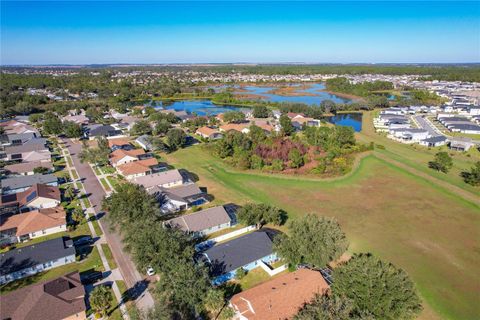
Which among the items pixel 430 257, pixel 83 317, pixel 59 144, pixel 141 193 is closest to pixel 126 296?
pixel 83 317

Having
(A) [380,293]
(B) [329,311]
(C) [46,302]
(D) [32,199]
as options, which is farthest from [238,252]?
(D) [32,199]

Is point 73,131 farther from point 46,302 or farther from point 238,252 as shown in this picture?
point 238,252

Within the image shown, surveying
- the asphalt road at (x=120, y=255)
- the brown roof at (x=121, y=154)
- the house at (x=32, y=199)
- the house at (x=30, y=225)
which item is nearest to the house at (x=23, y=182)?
the house at (x=32, y=199)

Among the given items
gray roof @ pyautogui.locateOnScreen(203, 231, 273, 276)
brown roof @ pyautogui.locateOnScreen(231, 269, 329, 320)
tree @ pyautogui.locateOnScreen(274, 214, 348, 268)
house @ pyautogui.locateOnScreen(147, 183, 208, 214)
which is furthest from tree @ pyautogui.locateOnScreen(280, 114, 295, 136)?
brown roof @ pyautogui.locateOnScreen(231, 269, 329, 320)

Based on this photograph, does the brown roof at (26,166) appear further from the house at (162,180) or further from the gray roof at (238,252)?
the gray roof at (238,252)

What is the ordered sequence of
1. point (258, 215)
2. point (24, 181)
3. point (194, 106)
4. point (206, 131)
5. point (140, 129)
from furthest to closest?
point (194, 106)
point (206, 131)
point (140, 129)
point (24, 181)
point (258, 215)

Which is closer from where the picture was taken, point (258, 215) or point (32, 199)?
point (258, 215)
